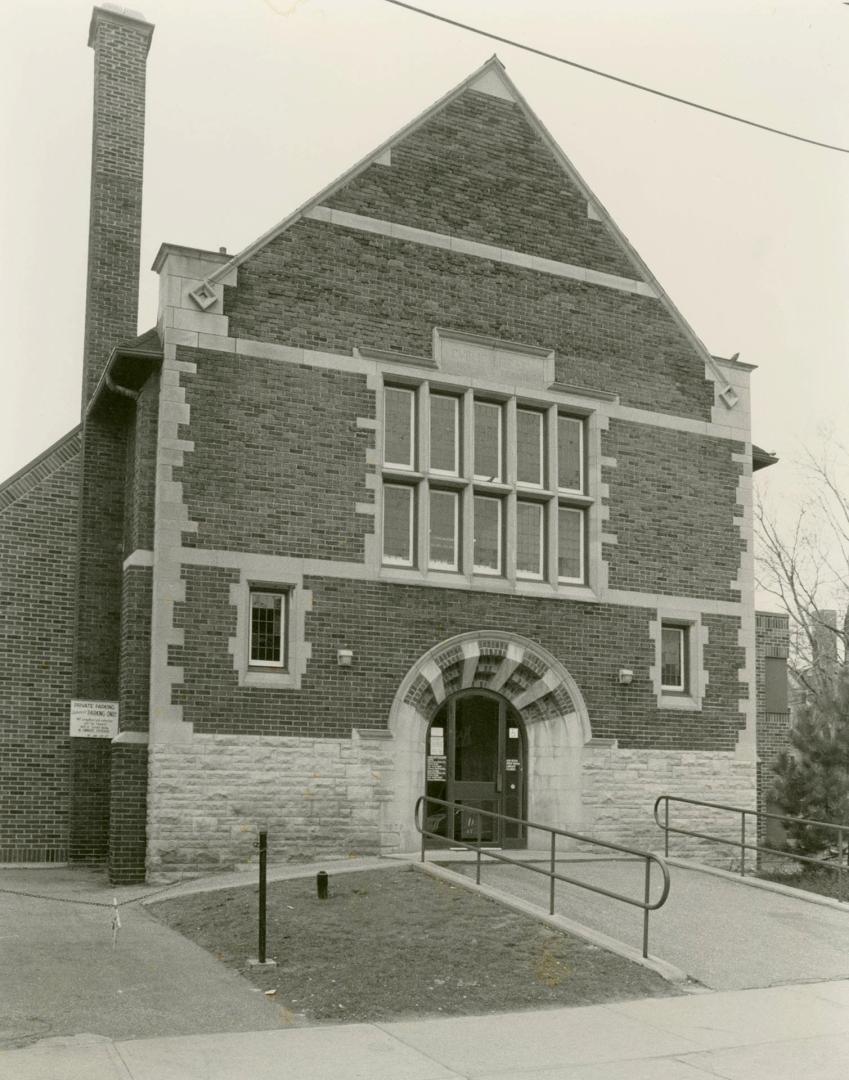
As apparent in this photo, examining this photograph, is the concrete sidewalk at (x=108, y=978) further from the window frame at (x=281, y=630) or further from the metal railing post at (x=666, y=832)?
the metal railing post at (x=666, y=832)

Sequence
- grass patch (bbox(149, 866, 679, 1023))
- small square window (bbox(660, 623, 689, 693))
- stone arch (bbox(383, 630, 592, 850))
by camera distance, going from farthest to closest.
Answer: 1. small square window (bbox(660, 623, 689, 693))
2. stone arch (bbox(383, 630, 592, 850))
3. grass patch (bbox(149, 866, 679, 1023))

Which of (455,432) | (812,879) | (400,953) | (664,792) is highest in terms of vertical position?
(455,432)

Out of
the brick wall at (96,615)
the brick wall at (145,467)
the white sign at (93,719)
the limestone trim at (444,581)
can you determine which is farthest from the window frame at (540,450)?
the white sign at (93,719)

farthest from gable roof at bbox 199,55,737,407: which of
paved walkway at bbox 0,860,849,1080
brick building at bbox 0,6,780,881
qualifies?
paved walkway at bbox 0,860,849,1080

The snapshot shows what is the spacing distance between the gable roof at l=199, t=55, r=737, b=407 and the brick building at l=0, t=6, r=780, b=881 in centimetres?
4

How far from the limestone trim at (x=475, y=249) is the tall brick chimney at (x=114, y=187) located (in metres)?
3.64

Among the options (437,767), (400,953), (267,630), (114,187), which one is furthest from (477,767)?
(114,187)

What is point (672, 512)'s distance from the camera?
1856 centimetres

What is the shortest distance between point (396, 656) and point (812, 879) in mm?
6002

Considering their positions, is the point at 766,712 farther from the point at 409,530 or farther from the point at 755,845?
the point at 409,530

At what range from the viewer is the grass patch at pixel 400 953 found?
9.62m

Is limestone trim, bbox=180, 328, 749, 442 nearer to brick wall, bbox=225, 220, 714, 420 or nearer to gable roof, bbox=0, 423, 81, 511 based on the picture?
brick wall, bbox=225, 220, 714, 420

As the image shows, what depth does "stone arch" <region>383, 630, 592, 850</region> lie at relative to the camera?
16562 millimetres

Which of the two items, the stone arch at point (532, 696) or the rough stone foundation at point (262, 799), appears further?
the stone arch at point (532, 696)
